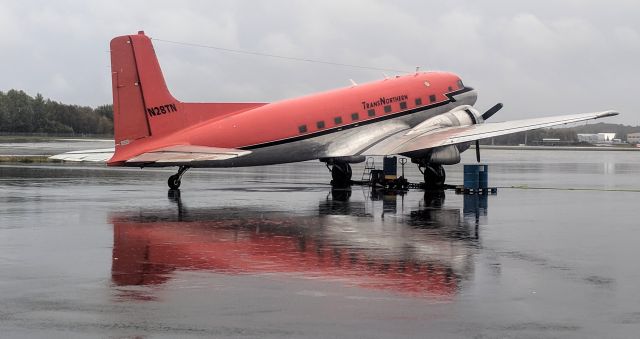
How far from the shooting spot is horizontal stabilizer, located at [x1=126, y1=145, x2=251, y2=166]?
95.8ft

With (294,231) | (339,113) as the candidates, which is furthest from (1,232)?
(339,113)

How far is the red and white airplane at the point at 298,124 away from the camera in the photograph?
30.8m

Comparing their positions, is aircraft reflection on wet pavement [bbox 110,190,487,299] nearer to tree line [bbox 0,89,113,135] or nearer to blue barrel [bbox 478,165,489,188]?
blue barrel [bbox 478,165,489,188]

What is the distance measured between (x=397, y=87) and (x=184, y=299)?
26470 millimetres

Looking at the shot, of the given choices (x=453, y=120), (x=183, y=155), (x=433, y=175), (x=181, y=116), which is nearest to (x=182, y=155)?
(x=183, y=155)

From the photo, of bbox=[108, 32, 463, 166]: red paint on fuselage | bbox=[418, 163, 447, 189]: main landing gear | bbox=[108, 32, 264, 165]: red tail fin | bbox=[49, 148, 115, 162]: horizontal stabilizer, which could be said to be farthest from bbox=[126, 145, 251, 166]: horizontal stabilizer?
bbox=[418, 163, 447, 189]: main landing gear

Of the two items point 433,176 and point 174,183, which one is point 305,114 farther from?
point 433,176

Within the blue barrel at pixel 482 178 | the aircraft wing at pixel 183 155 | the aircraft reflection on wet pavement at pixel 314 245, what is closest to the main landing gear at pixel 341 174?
the blue barrel at pixel 482 178

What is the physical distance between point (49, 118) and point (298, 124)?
374 feet

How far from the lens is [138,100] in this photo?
30.8 m

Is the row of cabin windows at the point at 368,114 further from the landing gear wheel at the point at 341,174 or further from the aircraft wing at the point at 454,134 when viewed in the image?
the landing gear wheel at the point at 341,174

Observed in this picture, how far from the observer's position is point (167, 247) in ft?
55.8

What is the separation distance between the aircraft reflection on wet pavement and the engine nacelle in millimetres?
9999

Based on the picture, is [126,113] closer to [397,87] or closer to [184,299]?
[397,87]
